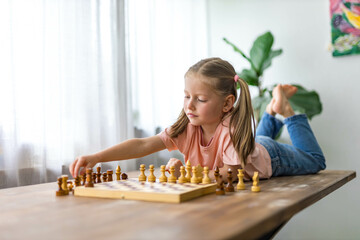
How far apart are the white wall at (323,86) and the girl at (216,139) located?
109 centimetres

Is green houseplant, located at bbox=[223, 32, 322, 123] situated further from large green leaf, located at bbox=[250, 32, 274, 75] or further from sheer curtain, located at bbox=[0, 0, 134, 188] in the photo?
sheer curtain, located at bbox=[0, 0, 134, 188]

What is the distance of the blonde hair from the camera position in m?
1.37

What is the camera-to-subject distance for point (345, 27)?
2.69m

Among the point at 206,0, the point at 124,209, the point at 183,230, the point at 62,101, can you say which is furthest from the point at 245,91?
the point at 206,0

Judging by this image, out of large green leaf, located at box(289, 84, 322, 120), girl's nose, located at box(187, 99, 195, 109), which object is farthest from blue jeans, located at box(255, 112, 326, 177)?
large green leaf, located at box(289, 84, 322, 120)

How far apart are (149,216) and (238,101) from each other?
0.81 meters

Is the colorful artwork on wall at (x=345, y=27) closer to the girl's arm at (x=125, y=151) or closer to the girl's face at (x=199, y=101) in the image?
the girl's face at (x=199, y=101)

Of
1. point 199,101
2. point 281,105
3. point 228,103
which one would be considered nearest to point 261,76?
point 281,105

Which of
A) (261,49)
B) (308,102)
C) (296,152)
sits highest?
(261,49)

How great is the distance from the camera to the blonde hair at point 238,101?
1.37 m

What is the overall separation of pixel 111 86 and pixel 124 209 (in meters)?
1.53

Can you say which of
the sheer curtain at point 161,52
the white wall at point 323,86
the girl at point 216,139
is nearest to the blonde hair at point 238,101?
the girl at point 216,139

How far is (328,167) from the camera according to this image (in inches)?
108

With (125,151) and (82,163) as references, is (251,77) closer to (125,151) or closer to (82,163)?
(125,151)
